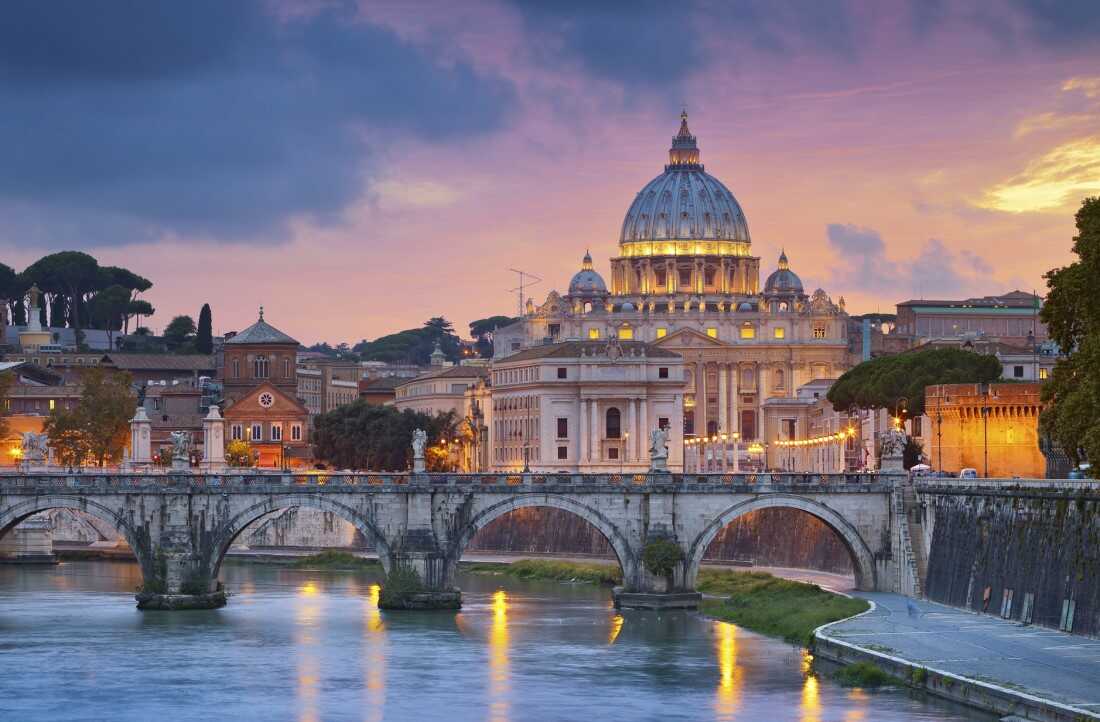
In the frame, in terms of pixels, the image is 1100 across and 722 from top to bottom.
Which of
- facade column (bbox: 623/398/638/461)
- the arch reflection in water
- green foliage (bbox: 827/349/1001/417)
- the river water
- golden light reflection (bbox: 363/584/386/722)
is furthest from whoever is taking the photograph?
facade column (bbox: 623/398/638/461)

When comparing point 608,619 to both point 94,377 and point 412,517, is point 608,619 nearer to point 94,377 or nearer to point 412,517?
point 412,517

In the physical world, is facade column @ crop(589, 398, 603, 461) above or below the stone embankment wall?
above

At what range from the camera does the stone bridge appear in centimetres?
7938

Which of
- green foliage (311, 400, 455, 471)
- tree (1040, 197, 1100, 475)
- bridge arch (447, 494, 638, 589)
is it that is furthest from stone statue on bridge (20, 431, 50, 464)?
tree (1040, 197, 1100, 475)

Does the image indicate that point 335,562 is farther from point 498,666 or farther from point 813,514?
point 498,666

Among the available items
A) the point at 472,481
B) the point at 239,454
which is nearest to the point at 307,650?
the point at 472,481

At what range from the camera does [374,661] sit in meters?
66.8

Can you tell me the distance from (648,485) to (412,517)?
24.5ft

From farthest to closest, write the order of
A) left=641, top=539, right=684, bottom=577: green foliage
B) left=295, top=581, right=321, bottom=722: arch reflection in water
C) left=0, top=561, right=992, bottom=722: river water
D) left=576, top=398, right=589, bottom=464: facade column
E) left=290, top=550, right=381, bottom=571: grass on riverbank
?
left=576, top=398, right=589, bottom=464: facade column → left=290, top=550, right=381, bottom=571: grass on riverbank → left=641, top=539, right=684, bottom=577: green foliage → left=295, top=581, right=321, bottom=722: arch reflection in water → left=0, top=561, right=992, bottom=722: river water

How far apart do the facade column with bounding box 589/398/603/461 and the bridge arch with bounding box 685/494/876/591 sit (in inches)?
2777

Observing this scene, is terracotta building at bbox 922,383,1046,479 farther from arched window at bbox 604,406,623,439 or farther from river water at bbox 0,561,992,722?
arched window at bbox 604,406,623,439

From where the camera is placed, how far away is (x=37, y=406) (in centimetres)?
14925

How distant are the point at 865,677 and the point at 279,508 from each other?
85.5 ft

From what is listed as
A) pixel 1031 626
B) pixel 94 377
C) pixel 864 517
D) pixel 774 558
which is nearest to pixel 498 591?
pixel 774 558
